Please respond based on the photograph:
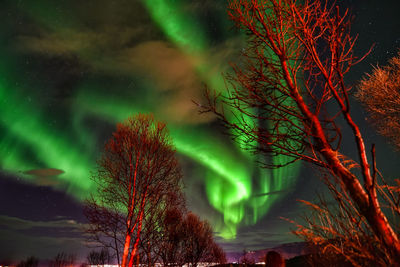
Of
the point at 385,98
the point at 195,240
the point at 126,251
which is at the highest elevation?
the point at 385,98

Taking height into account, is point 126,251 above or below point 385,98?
below

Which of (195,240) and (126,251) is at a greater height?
(126,251)

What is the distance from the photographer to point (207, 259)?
84.6ft

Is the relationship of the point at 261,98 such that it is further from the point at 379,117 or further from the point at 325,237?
the point at 379,117

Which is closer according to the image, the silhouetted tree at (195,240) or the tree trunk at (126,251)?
the tree trunk at (126,251)

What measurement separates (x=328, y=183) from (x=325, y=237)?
525 millimetres

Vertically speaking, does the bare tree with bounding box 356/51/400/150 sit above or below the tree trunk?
above

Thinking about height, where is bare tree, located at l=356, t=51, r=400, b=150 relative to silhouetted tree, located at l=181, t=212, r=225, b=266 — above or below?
above

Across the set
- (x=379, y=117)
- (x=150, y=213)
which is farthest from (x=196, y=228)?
(x=379, y=117)

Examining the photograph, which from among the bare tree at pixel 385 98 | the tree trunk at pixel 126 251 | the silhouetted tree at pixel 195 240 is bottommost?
the silhouetted tree at pixel 195 240

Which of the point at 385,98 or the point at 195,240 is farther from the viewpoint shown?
the point at 195,240

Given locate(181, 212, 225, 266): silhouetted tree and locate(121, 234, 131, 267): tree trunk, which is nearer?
locate(121, 234, 131, 267): tree trunk

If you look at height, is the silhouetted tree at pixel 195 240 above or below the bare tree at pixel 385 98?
below

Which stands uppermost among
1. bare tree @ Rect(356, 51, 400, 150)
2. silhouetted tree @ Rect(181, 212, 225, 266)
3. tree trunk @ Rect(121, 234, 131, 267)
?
bare tree @ Rect(356, 51, 400, 150)
